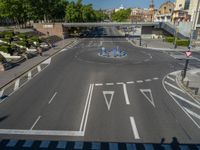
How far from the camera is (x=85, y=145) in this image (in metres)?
10.5

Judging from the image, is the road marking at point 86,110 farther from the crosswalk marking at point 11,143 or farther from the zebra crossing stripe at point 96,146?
the crosswalk marking at point 11,143

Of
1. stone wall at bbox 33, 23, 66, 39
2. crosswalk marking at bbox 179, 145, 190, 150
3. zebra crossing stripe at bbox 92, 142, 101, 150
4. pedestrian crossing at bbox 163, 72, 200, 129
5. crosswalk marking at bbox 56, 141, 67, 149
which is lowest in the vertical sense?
crosswalk marking at bbox 56, 141, 67, 149

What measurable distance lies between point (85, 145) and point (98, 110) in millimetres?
4229

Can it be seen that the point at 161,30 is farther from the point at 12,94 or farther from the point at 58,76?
the point at 12,94

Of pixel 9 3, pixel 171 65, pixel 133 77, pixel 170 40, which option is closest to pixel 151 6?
pixel 170 40

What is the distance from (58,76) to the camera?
23.0m

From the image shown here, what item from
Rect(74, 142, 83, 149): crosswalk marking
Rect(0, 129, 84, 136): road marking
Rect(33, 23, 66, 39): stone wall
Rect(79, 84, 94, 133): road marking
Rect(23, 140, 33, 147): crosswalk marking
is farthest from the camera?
Rect(33, 23, 66, 39): stone wall

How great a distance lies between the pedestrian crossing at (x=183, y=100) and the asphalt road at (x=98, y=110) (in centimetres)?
18

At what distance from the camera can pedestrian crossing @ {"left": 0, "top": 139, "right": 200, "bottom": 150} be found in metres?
10.3

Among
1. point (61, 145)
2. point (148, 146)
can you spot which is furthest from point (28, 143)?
point (148, 146)

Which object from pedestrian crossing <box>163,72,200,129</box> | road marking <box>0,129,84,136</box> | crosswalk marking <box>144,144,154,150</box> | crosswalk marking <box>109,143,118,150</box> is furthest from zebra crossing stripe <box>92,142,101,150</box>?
pedestrian crossing <box>163,72,200,129</box>

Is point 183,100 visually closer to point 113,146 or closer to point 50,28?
point 113,146

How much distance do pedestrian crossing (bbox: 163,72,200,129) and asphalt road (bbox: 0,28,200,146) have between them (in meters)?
0.18

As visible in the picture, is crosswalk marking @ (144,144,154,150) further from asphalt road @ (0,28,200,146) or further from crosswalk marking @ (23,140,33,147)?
crosswalk marking @ (23,140,33,147)
